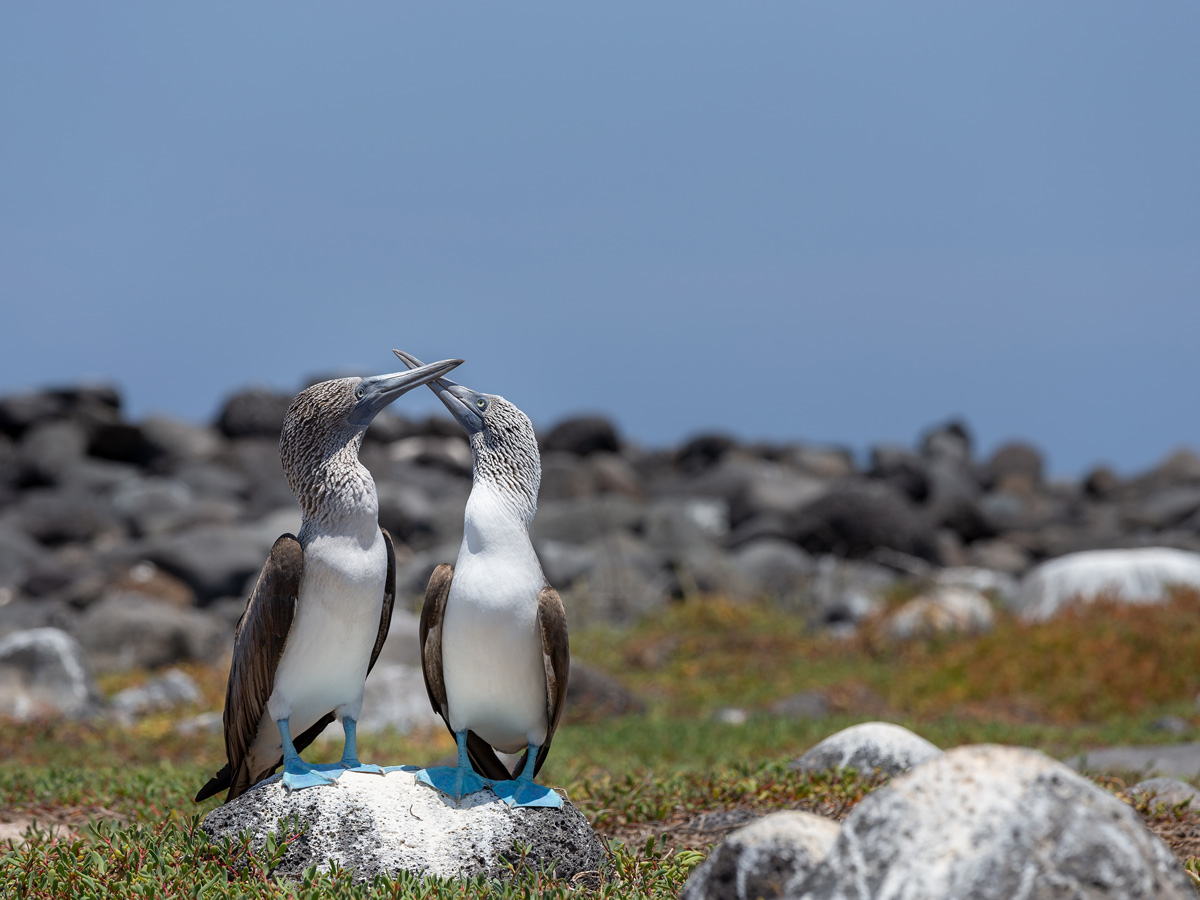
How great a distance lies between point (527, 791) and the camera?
4824 mm

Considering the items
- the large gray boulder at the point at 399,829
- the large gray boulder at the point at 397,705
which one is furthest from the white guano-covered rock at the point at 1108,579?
the large gray boulder at the point at 399,829

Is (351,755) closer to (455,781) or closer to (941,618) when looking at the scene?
(455,781)

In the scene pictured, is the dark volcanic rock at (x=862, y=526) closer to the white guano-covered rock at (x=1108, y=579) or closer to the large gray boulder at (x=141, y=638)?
the white guano-covered rock at (x=1108, y=579)

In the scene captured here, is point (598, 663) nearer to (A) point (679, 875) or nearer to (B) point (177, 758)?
(B) point (177, 758)

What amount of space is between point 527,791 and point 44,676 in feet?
28.8

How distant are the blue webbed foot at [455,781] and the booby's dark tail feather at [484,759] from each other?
0.11 m

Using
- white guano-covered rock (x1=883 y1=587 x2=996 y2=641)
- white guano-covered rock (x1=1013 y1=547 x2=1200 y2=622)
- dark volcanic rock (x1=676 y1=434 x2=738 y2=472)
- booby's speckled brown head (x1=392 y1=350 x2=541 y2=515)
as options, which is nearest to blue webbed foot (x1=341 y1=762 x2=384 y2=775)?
booby's speckled brown head (x1=392 y1=350 x2=541 y2=515)

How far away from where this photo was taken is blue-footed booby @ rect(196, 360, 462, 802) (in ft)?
15.0

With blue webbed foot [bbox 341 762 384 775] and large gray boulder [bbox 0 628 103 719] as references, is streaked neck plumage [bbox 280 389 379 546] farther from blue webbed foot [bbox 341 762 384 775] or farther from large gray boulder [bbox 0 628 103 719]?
large gray boulder [bbox 0 628 103 719]

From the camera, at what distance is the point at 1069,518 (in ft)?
101

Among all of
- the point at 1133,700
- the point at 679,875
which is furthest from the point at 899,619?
the point at 679,875

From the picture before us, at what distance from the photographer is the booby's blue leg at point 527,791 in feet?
15.7

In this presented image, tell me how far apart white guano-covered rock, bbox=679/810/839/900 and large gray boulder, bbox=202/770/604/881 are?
1.24 meters

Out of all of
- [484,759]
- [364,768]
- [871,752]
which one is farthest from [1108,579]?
[364,768]
